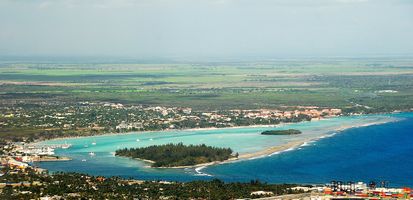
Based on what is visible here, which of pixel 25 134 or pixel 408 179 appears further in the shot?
pixel 25 134

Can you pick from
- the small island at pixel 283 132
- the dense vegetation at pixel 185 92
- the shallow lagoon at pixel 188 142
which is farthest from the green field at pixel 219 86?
the small island at pixel 283 132

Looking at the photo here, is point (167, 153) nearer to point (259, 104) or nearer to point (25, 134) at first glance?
point (25, 134)

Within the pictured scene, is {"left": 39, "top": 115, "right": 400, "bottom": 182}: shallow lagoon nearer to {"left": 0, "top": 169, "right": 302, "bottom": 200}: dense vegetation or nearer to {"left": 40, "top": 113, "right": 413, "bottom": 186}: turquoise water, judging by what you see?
{"left": 40, "top": 113, "right": 413, "bottom": 186}: turquoise water

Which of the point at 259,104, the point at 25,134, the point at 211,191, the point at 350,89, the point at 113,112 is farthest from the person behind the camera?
the point at 350,89

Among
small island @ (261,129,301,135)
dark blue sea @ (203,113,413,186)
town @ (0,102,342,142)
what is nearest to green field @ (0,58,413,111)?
town @ (0,102,342,142)

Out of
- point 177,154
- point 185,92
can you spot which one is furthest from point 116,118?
point 185,92

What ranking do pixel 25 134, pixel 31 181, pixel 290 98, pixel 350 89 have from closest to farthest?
1. pixel 31 181
2. pixel 25 134
3. pixel 290 98
4. pixel 350 89

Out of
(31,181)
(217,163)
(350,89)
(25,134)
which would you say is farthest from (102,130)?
(350,89)

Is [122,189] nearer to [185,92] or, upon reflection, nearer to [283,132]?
[283,132]
